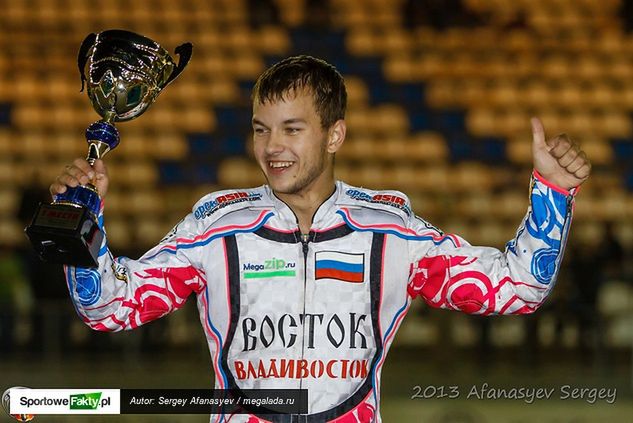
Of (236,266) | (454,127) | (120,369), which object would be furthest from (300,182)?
(454,127)

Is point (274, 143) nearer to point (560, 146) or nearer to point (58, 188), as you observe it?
point (58, 188)

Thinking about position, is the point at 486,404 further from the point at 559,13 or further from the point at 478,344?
the point at 559,13

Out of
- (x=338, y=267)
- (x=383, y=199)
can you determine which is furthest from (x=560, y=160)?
(x=338, y=267)

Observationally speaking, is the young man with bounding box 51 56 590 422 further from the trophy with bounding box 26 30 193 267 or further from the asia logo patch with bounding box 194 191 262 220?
the trophy with bounding box 26 30 193 267

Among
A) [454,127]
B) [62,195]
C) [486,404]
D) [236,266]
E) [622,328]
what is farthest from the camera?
[454,127]

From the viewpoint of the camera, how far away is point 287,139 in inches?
109

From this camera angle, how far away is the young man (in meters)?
2.73

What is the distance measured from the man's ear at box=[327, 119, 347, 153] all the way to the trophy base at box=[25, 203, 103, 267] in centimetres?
62

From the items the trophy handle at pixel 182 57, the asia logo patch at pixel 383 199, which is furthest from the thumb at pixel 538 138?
the trophy handle at pixel 182 57

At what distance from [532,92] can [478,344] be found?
4479mm

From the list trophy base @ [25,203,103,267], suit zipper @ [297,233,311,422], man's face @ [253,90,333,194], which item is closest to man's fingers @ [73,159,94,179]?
trophy base @ [25,203,103,267]

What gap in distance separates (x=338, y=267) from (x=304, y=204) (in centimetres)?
19

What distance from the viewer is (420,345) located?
7.91m

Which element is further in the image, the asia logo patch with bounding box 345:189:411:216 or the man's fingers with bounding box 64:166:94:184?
the asia logo patch with bounding box 345:189:411:216
